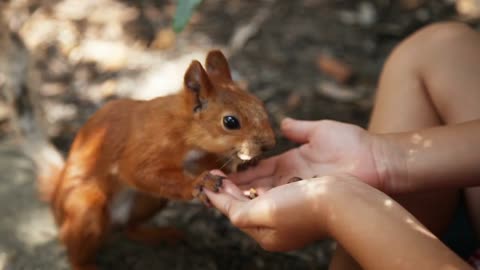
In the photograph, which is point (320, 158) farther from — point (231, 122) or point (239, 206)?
point (239, 206)

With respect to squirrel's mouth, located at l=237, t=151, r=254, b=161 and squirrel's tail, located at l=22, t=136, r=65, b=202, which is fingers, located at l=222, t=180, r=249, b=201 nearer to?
squirrel's mouth, located at l=237, t=151, r=254, b=161

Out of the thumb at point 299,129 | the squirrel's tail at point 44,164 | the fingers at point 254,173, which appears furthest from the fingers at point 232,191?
the squirrel's tail at point 44,164

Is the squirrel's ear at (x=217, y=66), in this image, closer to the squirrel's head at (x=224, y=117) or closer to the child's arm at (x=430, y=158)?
the squirrel's head at (x=224, y=117)

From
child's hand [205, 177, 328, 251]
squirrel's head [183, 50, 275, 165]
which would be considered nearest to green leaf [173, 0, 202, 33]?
child's hand [205, 177, 328, 251]

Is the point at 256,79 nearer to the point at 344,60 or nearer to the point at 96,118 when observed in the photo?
the point at 344,60

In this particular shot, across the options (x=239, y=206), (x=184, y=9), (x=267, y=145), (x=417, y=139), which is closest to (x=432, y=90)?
(x=417, y=139)
